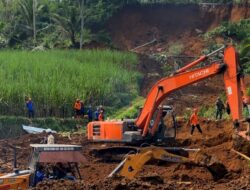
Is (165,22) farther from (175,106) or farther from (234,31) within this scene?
(175,106)

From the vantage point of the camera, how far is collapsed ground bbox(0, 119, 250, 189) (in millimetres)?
15398

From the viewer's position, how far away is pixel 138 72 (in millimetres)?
42281

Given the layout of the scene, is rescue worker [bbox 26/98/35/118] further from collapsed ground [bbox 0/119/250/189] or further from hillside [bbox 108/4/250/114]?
hillside [bbox 108/4/250/114]

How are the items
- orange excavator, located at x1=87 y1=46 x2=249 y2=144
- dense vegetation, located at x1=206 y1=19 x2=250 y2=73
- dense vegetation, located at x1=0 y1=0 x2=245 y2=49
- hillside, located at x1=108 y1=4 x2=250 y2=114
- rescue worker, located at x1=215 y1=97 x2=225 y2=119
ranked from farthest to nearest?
dense vegetation, located at x1=0 y1=0 x2=245 y2=49 → hillside, located at x1=108 y1=4 x2=250 y2=114 → dense vegetation, located at x1=206 y1=19 x2=250 y2=73 → rescue worker, located at x1=215 y1=97 x2=225 y2=119 → orange excavator, located at x1=87 y1=46 x2=249 y2=144

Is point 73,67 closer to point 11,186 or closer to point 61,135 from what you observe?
point 61,135

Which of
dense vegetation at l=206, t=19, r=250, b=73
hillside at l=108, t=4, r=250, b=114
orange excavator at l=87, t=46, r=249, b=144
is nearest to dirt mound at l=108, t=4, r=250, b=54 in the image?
hillside at l=108, t=4, r=250, b=114

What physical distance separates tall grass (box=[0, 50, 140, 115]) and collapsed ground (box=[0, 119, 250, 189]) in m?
3.06

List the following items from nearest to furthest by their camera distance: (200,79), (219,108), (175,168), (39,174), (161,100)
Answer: (39,174), (175,168), (200,79), (161,100), (219,108)

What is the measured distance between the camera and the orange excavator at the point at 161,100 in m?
18.9

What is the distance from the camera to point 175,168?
19453mm

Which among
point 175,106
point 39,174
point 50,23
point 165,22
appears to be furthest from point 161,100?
point 165,22

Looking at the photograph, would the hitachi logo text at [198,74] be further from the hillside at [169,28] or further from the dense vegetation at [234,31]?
the dense vegetation at [234,31]

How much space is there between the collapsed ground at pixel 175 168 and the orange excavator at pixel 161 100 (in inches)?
43.0

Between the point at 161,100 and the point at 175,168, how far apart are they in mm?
2312
